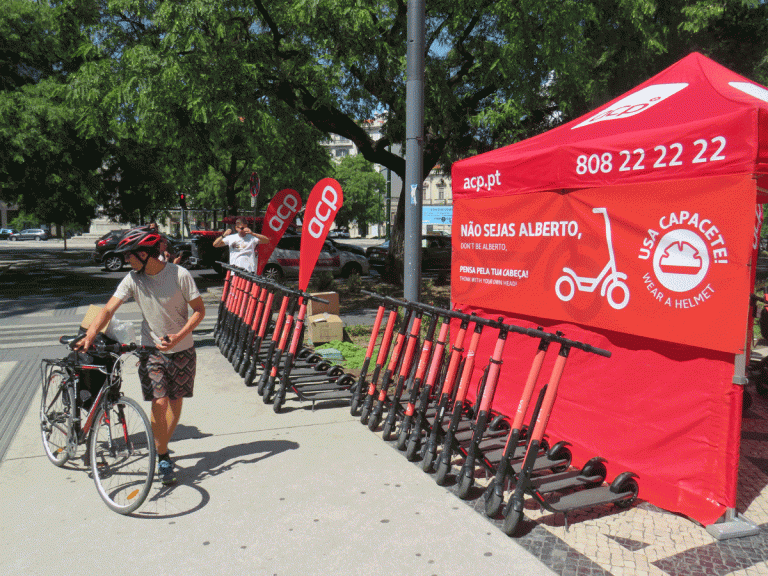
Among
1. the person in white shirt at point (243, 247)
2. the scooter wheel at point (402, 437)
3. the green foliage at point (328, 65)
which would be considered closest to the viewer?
the scooter wheel at point (402, 437)

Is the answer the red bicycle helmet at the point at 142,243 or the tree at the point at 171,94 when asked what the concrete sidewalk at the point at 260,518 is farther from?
the tree at the point at 171,94

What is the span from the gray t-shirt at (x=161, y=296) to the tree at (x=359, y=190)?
224ft

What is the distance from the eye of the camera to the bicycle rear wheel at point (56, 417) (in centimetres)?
459

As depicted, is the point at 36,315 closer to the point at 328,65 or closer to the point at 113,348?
the point at 328,65

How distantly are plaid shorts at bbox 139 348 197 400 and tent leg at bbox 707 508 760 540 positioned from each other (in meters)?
3.52

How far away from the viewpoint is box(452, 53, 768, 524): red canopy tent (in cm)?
380

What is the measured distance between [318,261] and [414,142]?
1447 centimetres

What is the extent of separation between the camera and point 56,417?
15.6ft

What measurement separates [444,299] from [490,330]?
32.0ft

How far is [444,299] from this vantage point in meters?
15.7

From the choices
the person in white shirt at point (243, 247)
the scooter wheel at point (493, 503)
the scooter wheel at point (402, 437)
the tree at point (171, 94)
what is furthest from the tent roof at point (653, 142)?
the tree at point (171, 94)

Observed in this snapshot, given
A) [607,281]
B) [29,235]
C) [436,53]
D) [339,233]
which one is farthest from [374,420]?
[339,233]

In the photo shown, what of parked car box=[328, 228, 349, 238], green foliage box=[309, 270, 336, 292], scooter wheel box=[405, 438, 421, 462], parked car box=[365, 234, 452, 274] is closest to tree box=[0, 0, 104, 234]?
green foliage box=[309, 270, 336, 292]

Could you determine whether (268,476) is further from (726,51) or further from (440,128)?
(726,51)
